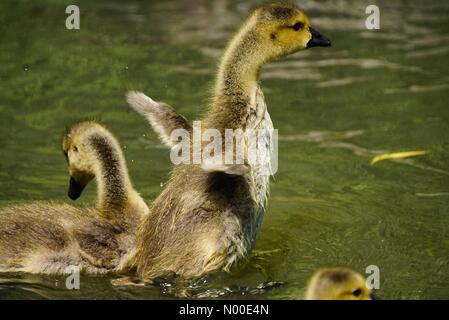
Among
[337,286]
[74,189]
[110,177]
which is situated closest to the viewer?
[337,286]

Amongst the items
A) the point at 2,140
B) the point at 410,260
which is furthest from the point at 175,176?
the point at 2,140

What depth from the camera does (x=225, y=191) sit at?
256 inches

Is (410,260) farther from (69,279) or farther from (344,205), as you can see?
(69,279)

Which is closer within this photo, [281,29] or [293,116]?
[281,29]

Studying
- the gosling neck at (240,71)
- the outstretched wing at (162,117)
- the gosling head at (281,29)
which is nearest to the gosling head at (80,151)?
the outstretched wing at (162,117)

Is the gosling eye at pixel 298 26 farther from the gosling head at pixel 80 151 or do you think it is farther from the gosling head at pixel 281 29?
the gosling head at pixel 80 151

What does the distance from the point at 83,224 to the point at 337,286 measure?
6.22 ft

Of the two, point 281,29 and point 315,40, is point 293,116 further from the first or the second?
point 281,29

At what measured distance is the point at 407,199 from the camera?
7.63 meters

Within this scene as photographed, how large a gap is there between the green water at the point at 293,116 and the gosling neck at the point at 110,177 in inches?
24.2

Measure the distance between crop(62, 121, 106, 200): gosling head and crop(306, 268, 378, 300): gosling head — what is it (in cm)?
213

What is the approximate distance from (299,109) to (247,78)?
2686mm

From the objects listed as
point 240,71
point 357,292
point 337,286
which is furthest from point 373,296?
point 240,71

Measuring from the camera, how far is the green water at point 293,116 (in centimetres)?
682
